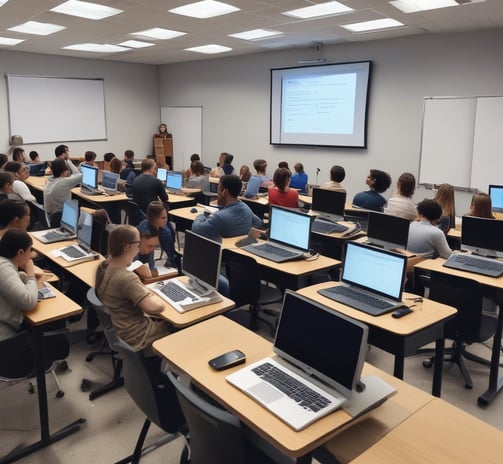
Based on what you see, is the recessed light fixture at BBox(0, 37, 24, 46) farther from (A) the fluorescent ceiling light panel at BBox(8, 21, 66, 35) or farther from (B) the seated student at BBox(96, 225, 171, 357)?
(B) the seated student at BBox(96, 225, 171, 357)

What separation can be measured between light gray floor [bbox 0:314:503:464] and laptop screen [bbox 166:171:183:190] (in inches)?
162

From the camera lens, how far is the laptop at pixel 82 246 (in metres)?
3.96

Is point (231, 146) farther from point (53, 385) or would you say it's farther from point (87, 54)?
point (53, 385)

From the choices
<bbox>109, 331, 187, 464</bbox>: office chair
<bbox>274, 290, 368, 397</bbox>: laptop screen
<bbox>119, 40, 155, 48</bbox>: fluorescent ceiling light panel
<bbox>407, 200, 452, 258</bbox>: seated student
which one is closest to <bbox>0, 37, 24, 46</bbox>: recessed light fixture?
<bbox>119, 40, 155, 48</bbox>: fluorescent ceiling light panel

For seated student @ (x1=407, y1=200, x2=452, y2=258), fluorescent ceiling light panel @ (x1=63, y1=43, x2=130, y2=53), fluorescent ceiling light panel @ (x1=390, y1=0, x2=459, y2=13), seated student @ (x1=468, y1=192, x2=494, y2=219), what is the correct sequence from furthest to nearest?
1. fluorescent ceiling light panel @ (x1=63, y1=43, x2=130, y2=53)
2. fluorescent ceiling light panel @ (x1=390, y1=0, x2=459, y2=13)
3. seated student @ (x1=468, y1=192, x2=494, y2=219)
4. seated student @ (x1=407, y1=200, x2=452, y2=258)

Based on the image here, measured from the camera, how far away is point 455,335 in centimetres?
331

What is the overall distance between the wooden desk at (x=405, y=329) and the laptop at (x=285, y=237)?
3.48 ft

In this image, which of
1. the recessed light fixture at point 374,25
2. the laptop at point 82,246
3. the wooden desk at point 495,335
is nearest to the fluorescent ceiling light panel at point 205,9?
the recessed light fixture at point 374,25

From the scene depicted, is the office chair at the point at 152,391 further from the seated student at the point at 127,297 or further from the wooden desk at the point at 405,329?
the wooden desk at the point at 405,329

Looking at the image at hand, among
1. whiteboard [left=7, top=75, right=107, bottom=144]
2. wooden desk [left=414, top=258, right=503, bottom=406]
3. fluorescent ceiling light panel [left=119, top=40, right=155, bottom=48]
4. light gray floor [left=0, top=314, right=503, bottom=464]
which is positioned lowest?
light gray floor [left=0, top=314, right=503, bottom=464]

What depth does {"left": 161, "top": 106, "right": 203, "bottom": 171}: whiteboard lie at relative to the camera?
1173 cm

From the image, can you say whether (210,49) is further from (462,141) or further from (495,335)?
(495,335)

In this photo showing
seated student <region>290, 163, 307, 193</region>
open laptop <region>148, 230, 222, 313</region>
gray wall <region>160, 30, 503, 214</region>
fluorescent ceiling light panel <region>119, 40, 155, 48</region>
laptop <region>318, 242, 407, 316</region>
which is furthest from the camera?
fluorescent ceiling light panel <region>119, 40, 155, 48</region>

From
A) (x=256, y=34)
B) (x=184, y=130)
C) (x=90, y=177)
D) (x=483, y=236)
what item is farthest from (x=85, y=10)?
(x=184, y=130)
